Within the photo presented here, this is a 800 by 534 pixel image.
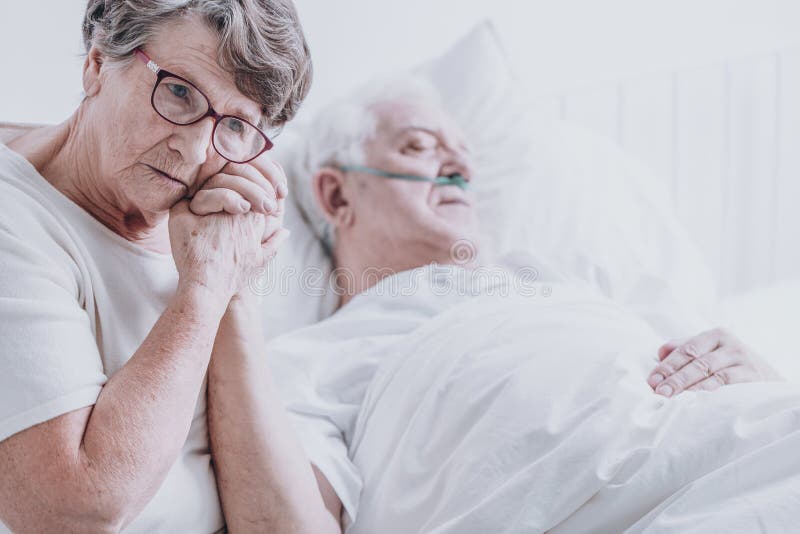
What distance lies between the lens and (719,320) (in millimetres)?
1833

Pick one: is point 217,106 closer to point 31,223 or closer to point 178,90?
point 178,90

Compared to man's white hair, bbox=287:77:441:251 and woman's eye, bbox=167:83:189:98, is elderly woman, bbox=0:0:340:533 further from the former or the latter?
man's white hair, bbox=287:77:441:251

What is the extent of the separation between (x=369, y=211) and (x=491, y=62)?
0.62 metres

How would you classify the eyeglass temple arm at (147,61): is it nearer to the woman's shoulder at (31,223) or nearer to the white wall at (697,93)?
the woman's shoulder at (31,223)

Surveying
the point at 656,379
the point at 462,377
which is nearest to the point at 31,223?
the point at 462,377

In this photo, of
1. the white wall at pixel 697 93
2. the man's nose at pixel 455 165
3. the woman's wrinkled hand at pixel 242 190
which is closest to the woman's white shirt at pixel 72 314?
the woman's wrinkled hand at pixel 242 190

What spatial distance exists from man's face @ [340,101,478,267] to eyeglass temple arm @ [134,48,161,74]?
0.80 m

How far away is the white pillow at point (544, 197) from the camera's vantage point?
1.71m

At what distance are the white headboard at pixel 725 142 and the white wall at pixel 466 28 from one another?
0.39 feet

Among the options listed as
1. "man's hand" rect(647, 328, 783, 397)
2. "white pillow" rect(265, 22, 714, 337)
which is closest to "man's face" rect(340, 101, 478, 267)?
"white pillow" rect(265, 22, 714, 337)

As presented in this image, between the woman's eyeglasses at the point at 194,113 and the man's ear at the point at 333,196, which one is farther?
the man's ear at the point at 333,196

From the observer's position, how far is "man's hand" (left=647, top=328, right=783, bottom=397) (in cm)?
117

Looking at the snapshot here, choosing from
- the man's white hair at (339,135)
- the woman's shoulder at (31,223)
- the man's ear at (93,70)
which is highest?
the man's ear at (93,70)

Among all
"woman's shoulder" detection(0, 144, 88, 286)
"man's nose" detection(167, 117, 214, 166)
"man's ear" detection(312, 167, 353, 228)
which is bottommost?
"man's ear" detection(312, 167, 353, 228)
